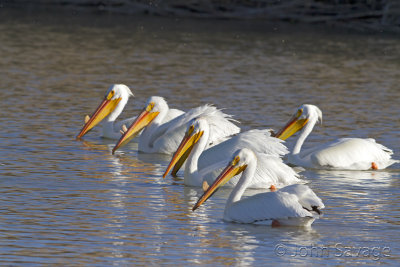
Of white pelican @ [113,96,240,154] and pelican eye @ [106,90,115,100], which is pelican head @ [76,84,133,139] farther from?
white pelican @ [113,96,240,154]

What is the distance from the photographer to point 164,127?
1045cm

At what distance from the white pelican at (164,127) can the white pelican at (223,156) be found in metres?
0.91

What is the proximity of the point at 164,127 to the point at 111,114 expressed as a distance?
1072 mm

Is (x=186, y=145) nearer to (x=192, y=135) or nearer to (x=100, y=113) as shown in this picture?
(x=192, y=135)

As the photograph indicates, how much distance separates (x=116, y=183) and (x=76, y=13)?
18.9 metres

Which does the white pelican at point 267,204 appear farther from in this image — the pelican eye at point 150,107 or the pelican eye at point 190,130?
the pelican eye at point 150,107

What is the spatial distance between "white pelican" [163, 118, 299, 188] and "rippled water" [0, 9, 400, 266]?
20cm

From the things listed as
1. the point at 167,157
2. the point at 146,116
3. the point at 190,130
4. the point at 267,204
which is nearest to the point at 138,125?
the point at 146,116

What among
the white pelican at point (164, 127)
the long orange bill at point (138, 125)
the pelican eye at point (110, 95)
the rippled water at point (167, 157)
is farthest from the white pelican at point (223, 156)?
the pelican eye at point (110, 95)

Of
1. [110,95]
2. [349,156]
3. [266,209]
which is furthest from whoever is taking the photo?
[110,95]

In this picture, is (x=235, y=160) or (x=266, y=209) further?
(x=235, y=160)

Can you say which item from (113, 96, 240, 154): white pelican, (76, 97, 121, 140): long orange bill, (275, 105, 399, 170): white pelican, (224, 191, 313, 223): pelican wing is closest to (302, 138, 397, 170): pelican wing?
(275, 105, 399, 170): white pelican

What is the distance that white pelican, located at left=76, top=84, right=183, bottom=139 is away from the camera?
10961 mm

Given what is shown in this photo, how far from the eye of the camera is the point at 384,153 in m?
9.40
